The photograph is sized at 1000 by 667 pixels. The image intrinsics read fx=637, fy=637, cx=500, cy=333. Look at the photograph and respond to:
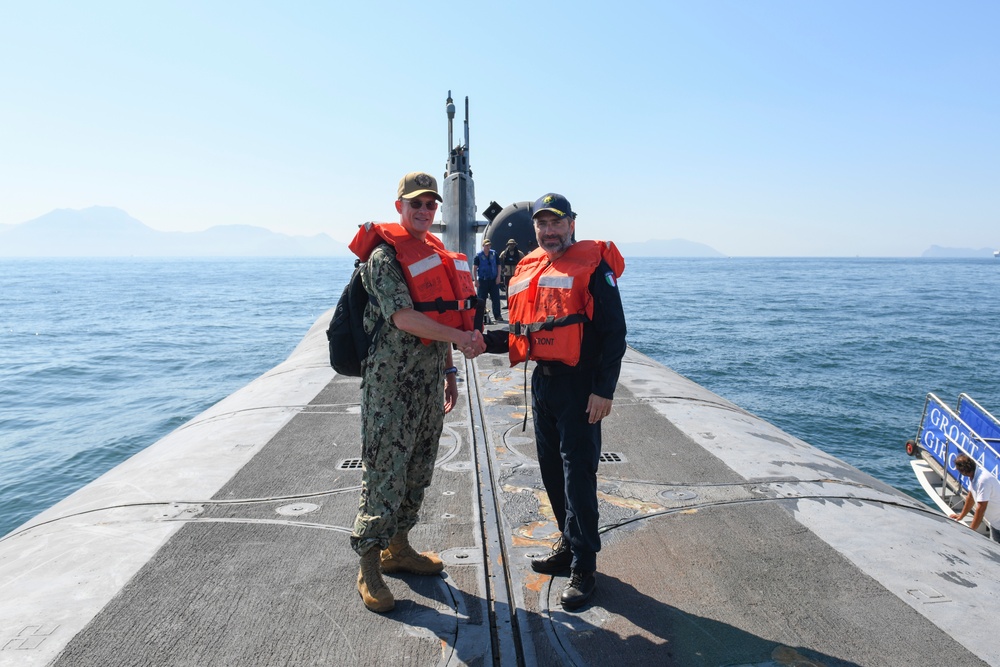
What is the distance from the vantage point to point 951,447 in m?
9.95

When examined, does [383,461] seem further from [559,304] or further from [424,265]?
[559,304]

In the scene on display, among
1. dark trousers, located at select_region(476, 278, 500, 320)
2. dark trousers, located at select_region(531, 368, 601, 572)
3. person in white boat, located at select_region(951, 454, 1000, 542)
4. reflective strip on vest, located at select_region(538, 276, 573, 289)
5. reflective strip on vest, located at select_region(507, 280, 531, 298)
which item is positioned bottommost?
person in white boat, located at select_region(951, 454, 1000, 542)

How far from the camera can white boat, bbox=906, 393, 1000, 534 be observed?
9031mm

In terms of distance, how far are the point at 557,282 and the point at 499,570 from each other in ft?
5.94

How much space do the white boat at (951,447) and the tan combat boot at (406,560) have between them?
8046mm

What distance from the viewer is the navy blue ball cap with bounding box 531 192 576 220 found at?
3.59 metres

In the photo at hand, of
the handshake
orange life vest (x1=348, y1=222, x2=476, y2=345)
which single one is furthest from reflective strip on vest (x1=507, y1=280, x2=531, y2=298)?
the handshake

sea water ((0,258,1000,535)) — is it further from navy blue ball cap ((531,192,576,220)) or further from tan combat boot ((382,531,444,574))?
navy blue ball cap ((531,192,576,220))

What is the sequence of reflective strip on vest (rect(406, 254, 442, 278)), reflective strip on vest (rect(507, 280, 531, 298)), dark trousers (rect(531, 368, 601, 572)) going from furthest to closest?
reflective strip on vest (rect(507, 280, 531, 298)) < dark trousers (rect(531, 368, 601, 572)) < reflective strip on vest (rect(406, 254, 442, 278))

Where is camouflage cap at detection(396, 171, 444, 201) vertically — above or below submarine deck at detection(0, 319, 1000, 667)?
above

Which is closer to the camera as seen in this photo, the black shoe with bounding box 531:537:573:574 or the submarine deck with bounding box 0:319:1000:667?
the submarine deck with bounding box 0:319:1000:667

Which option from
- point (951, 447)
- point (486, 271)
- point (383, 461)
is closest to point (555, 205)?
point (383, 461)

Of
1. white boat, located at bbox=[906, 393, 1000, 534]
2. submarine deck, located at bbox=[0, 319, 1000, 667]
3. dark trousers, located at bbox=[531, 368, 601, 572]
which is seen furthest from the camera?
white boat, located at bbox=[906, 393, 1000, 534]

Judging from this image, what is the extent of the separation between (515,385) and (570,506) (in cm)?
541
